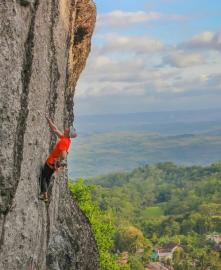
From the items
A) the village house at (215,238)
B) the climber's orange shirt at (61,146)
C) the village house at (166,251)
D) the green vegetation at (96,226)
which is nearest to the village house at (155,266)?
the village house at (166,251)

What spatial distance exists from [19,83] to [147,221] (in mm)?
157514

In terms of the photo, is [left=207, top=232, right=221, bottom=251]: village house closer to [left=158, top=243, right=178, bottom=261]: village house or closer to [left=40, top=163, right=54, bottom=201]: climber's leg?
[left=158, top=243, right=178, bottom=261]: village house

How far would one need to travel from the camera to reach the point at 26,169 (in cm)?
1401

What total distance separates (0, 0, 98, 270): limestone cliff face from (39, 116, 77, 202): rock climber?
9.5 inches

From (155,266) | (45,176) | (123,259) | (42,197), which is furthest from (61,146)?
(155,266)

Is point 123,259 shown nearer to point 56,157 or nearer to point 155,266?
point 155,266

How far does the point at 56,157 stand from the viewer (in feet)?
48.3

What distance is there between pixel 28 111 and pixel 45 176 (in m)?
2.21

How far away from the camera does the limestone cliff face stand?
41.5 feet

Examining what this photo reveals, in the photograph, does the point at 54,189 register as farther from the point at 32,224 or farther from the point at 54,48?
the point at 54,48

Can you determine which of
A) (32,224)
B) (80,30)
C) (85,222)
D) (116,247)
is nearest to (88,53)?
(80,30)

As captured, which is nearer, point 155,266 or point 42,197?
point 42,197

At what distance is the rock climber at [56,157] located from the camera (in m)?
14.4

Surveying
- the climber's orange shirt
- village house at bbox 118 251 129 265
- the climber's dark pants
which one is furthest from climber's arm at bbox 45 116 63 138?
village house at bbox 118 251 129 265
